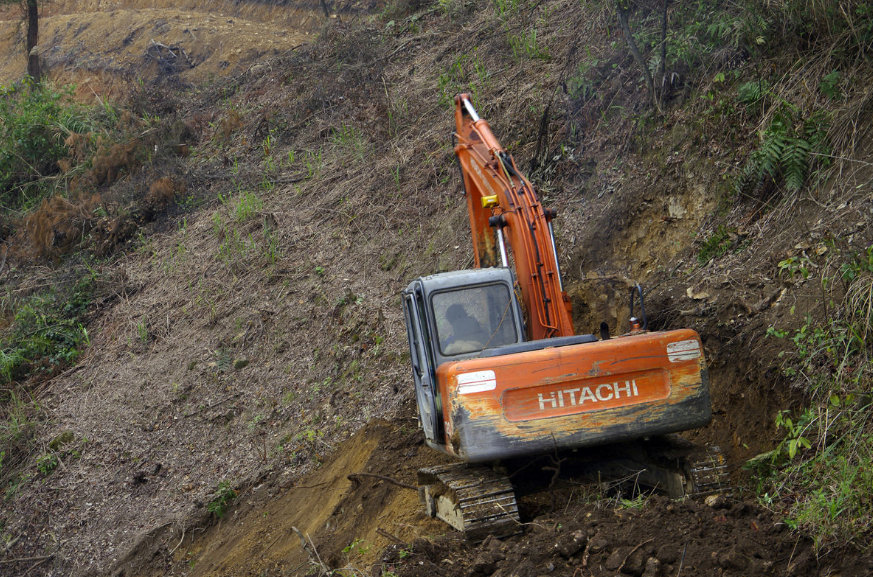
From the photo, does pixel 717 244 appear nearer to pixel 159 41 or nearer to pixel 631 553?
pixel 631 553

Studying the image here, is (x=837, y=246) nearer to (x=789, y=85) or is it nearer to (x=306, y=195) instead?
(x=789, y=85)

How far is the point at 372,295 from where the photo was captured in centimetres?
1153

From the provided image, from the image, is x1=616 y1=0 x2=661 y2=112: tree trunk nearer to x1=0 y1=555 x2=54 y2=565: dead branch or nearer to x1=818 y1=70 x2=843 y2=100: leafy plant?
x1=818 y1=70 x2=843 y2=100: leafy plant

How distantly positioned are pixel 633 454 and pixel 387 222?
24.5ft

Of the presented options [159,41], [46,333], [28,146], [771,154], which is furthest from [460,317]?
[159,41]

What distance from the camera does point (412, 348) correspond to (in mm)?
6582

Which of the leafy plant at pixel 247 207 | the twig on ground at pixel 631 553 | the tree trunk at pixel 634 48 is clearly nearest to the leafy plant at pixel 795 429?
the twig on ground at pixel 631 553

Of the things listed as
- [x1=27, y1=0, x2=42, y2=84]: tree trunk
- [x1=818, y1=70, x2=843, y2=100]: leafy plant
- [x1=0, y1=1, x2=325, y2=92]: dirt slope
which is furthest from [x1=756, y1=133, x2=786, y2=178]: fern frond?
[x1=27, y1=0, x2=42, y2=84]: tree trunk

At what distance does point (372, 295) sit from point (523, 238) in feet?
18.3

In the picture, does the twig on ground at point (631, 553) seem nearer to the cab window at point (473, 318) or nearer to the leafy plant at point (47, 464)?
the cab window at point (473, 318)

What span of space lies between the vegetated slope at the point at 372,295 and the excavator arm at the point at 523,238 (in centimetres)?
→ 133

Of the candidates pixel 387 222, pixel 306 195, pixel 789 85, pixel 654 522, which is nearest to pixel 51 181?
pixel 306 195

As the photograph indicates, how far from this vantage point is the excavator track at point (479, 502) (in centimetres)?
521

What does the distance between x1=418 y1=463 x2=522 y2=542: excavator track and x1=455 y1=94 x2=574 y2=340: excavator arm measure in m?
1.27
